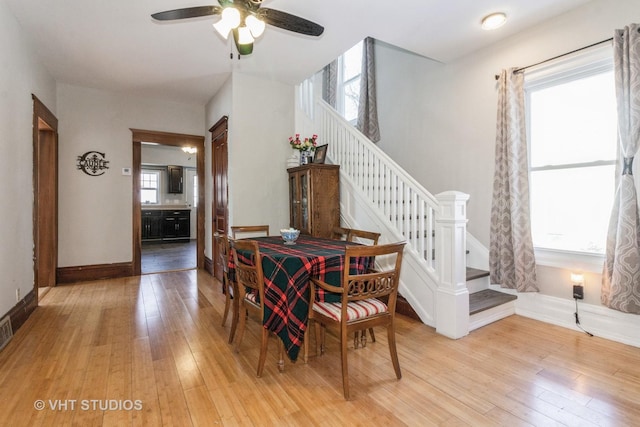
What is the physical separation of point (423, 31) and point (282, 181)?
244cm

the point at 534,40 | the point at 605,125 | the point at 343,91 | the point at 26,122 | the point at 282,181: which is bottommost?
the point at 282,181

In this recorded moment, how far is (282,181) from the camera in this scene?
14.6ft

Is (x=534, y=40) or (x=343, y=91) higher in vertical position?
(x=343, y=91)

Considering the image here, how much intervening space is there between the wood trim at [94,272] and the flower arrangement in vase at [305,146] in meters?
3.29

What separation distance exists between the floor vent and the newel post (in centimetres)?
360

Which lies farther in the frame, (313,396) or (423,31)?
(423,31)

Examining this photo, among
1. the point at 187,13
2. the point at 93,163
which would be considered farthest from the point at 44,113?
the point at 187,13

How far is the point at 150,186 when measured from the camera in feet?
32.4

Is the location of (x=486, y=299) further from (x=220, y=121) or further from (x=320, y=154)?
(x=220, y=121)

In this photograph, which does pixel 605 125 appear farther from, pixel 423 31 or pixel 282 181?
pixel 282 181

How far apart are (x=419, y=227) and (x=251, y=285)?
189 cm

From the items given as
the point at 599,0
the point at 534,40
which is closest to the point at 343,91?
the point at 534,40

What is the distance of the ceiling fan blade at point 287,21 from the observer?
7.00 feet

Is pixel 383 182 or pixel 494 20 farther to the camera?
pixel 383 182
